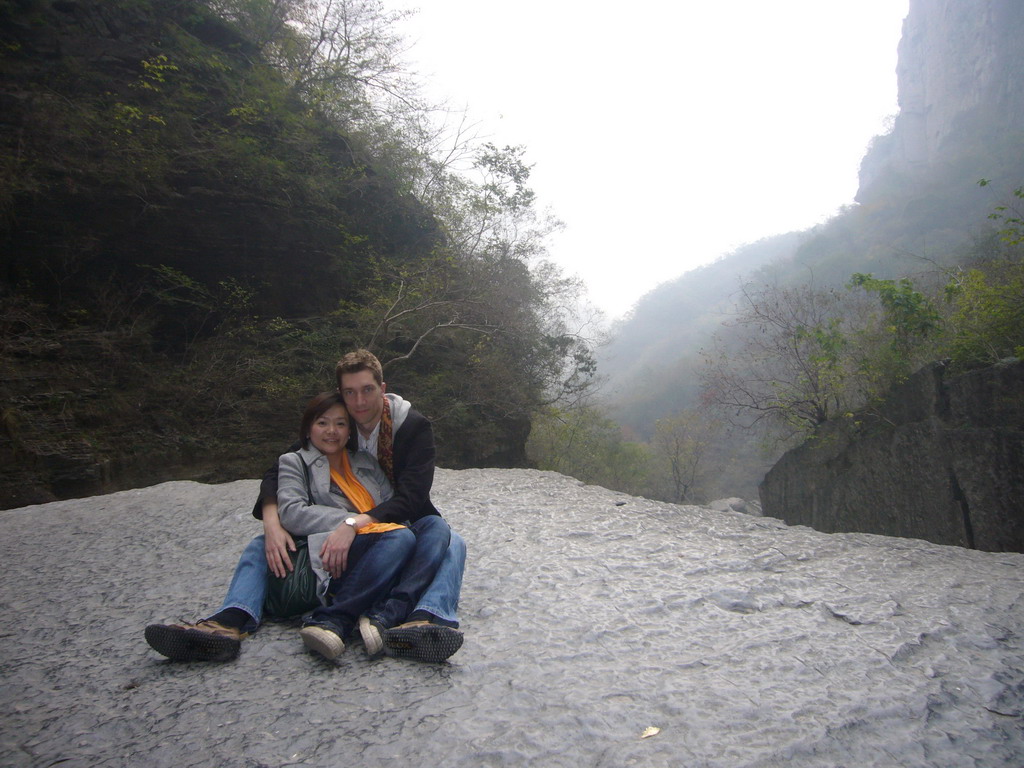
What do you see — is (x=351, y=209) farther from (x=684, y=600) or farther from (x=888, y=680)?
(x=888, y=680)

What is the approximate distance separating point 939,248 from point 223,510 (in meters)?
35.6

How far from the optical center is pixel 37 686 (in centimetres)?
188

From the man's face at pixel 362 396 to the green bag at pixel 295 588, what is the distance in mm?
585

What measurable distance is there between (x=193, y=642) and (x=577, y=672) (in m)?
1.46

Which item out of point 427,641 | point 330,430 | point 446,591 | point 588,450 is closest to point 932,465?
point 446,591

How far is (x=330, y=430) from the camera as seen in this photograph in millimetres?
2312

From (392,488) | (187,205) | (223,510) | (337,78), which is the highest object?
(337,78)

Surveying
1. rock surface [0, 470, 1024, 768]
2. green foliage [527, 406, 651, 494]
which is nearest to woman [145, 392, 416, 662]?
rock surface [0, 470, 1024, 768]

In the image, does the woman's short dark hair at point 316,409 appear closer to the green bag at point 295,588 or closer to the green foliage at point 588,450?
the green bag at point 295,588

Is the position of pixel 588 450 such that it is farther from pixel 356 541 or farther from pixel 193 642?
pixel 193 642

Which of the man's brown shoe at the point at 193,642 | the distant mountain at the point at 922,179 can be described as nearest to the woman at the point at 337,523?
the man's brown shoe at the point at 193,642

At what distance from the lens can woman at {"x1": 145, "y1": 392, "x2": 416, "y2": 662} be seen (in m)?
1.96

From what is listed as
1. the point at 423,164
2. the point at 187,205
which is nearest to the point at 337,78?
the point at 423,164

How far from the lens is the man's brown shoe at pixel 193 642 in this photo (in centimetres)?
192
